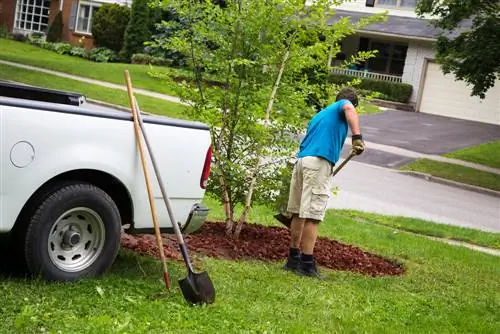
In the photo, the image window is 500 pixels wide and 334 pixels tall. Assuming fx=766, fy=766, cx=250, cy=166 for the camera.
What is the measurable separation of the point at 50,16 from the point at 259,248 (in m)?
36.5

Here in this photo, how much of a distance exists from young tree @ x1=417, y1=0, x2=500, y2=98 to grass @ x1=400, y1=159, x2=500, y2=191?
7.40 ft

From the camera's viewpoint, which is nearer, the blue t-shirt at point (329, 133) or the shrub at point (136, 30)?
the blue t-shirt at point (329, 133)

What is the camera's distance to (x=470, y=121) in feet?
108

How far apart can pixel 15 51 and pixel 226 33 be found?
28587mm

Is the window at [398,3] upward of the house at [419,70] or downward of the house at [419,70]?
upward

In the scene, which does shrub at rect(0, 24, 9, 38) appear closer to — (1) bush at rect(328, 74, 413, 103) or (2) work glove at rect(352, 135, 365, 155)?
(1) bush at rect(328, 74, 413, 103)

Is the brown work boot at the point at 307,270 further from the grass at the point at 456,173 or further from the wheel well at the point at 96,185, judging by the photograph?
the grass at the point at 456,173

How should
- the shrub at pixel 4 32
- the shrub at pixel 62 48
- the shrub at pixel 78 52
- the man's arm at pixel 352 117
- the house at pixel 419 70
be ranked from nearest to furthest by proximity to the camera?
the man's arm at pixel 352 117
the house at pixel 419 70
the shrub at pixel 78 52
the shrub at pixel 62 48
the shrub at pixel 4 32

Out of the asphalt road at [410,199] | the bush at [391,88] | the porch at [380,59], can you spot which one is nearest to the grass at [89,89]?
the asphalt road at [410,199]

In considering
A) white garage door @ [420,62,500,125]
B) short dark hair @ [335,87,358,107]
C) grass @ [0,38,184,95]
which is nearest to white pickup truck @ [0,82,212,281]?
short dark hair @ [335,87,358,107]

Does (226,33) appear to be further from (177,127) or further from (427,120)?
(427,120)

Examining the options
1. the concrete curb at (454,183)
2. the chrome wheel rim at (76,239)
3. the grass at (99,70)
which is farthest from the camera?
the grass at (99,70)

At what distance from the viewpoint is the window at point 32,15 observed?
41.6 m

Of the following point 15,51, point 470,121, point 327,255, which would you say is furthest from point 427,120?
point 327,255
